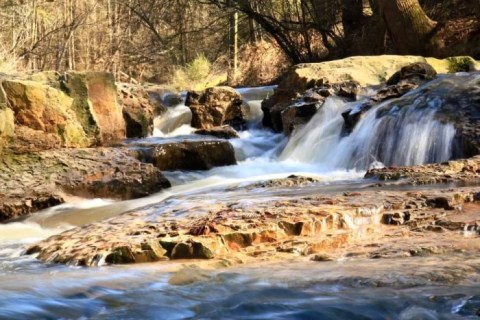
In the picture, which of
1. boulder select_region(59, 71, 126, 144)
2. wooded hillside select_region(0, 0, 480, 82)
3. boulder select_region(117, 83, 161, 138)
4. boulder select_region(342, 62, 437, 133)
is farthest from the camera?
wooded hillside select_region(0, 0, 480, 82)

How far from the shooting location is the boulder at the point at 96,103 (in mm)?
8422

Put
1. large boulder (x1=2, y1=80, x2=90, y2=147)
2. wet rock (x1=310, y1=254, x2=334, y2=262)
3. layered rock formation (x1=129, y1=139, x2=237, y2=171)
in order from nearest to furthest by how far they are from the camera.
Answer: wet rock (x1=310, y1=254, x2=334, y2=262)
large boulder (x1=2, y1=80, x2=90, y2=147)
layered rock formation (x1=129, y1=139, x2=237, y2=171)

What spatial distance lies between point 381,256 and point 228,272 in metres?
0.76

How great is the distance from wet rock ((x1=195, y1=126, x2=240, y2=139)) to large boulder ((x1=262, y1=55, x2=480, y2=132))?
3.09ft

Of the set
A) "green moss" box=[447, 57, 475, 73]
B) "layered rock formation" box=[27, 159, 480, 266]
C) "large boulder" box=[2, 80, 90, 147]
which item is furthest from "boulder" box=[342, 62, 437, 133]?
"layered rock formation" box=[27, 159, 480, 266]

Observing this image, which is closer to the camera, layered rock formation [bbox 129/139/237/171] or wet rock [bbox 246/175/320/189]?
wet rock [bbox 246/175/320/189]

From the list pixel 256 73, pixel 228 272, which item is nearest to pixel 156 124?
pixel 256 73

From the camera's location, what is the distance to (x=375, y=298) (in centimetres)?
232

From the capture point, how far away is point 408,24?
13.1 m

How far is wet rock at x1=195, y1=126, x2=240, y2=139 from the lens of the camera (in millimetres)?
10867

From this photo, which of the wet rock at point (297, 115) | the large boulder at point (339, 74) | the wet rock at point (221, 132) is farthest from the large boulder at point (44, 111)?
the large boulder at point (339, 74)

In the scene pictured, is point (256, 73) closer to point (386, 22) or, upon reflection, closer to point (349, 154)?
point (386, 22)

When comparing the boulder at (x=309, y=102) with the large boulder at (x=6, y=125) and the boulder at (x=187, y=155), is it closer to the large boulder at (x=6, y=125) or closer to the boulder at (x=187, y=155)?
the boulder at (x=187, y=155)

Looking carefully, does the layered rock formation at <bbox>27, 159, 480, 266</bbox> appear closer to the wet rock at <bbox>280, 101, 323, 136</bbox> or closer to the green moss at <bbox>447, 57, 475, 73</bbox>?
the wet rock at <bbox>280, 101, 323, 136</bbox>
